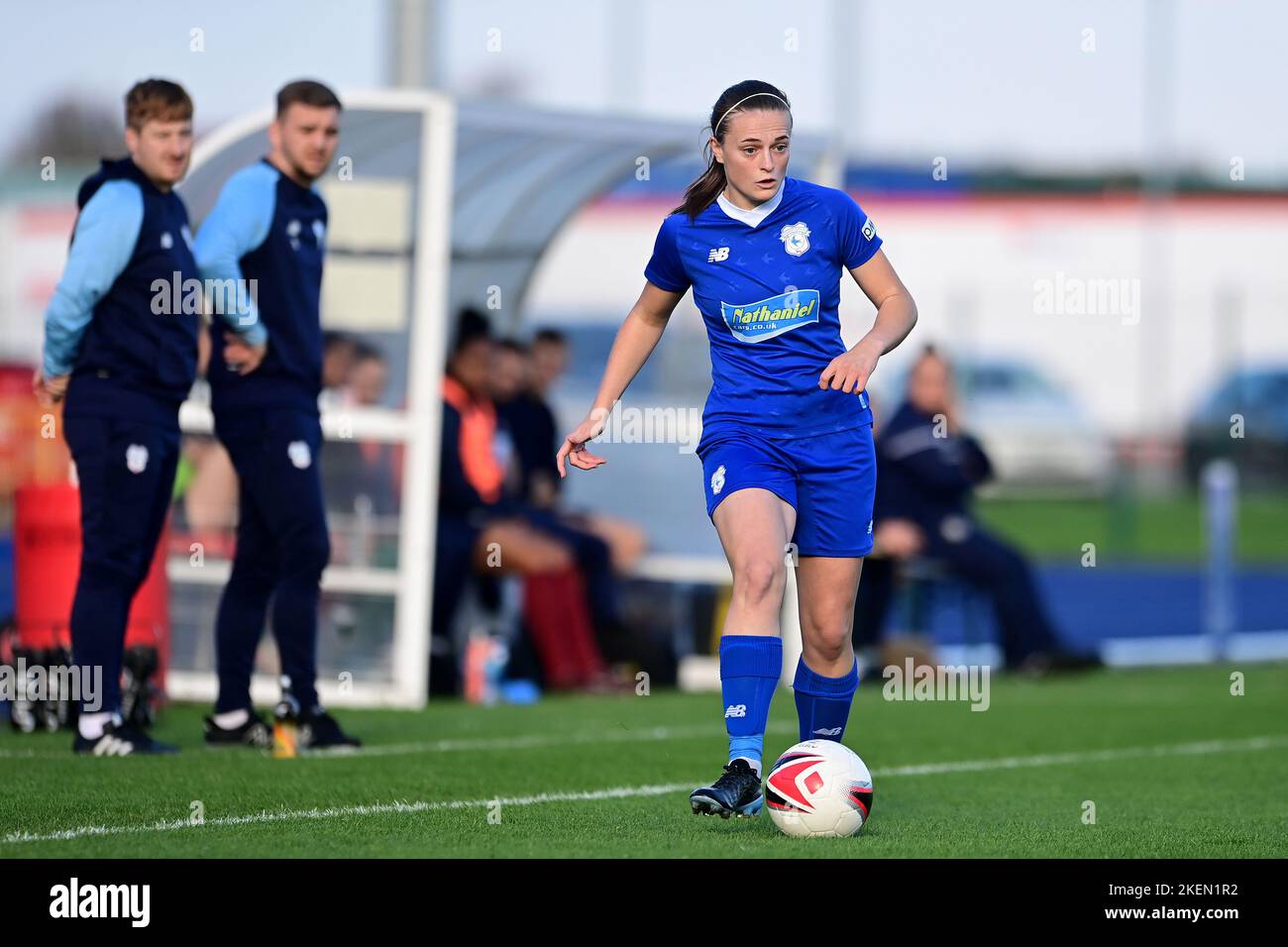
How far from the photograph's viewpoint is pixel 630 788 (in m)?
7.35

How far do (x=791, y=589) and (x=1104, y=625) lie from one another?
22.9 ft

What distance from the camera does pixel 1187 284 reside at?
119 feet

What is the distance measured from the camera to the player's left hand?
584cm

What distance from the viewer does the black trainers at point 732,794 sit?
587cm

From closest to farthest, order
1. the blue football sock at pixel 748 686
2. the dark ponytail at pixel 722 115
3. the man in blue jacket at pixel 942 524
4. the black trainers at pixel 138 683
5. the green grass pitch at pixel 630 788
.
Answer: the green grass pitch at pixel 630 788 → the blue football sock at pixel 748 686 → the dark ponytail at pixel 722 115 → the black trainers at pixel 138 683 → the man in blue jacket at pixel 942 524

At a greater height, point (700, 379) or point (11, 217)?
point (11, 217)

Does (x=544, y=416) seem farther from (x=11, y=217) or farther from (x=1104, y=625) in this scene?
(x=11, y=217)

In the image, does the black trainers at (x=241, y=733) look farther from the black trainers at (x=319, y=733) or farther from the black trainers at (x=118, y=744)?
the black trainers at (x=118, y=744)

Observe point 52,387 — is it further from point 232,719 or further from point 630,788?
point 630,788

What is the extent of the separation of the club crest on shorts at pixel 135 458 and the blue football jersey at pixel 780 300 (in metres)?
2.52

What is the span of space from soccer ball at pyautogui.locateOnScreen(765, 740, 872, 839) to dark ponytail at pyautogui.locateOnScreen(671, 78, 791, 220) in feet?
5.72

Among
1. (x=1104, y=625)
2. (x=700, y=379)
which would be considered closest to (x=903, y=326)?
(x=700, y=379)

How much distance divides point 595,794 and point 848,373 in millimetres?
2048
